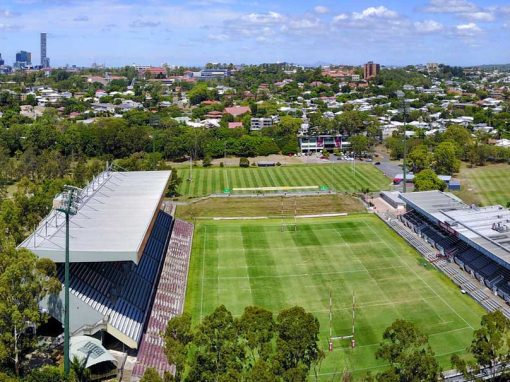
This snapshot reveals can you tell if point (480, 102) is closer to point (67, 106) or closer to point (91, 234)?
point (67, 106)

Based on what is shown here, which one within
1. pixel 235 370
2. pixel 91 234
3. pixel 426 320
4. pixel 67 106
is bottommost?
pixel 426 320

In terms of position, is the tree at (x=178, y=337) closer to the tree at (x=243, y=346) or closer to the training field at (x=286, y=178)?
the tree at (x=243, y=346)

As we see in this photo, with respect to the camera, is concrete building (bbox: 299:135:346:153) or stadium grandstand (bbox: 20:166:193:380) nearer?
stadium grandstand (bbox: 20:166:193:380)

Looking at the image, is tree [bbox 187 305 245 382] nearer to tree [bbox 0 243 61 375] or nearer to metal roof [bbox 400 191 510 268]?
tree [bbox 0 243 61 375]

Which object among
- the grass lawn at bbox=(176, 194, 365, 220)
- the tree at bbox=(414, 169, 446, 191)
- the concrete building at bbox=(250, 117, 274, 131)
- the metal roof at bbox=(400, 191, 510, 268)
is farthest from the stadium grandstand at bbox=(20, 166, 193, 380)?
the concrete building at bbox=(250, 117, 274, 131)

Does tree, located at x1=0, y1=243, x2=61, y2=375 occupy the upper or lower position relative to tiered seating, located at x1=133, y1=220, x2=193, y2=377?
upper

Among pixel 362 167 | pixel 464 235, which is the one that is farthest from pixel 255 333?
pixel 362 167

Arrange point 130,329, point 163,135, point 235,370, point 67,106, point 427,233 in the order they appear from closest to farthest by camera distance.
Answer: point 235,370 → point 130,329 → point 427,233 → point 163,135 → point 67,106

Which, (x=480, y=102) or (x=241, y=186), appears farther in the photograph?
(x=480, y=102)
